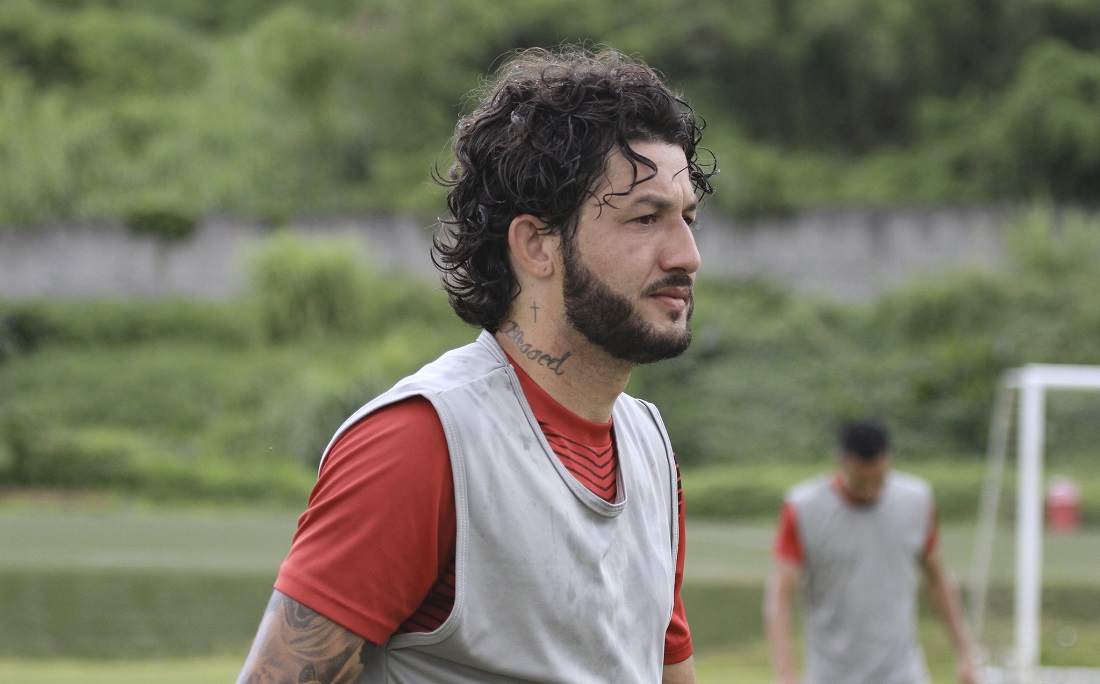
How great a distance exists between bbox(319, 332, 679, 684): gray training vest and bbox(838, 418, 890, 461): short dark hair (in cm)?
373

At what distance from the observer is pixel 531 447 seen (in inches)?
77.9

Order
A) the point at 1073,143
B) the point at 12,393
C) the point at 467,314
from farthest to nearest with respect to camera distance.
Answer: the point at 1073,143 → the point at 12,393 → the point at 467,314

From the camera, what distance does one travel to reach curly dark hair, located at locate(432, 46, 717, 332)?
208cm

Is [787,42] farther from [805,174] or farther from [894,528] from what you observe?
[894,528]

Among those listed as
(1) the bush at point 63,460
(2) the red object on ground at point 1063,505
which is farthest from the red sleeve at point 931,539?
(1) the bush at point 63,460

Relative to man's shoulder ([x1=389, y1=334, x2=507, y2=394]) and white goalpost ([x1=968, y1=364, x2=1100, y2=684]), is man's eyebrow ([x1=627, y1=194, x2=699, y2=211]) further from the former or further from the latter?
white goalpost ([x1=968, y1=364, x2=1100, y2=684])

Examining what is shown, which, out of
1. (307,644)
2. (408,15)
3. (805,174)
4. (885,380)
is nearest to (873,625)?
(307,644)

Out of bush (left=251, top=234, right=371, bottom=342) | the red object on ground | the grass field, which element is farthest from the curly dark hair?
bush (left=251, top=234, right=371, bottom=342)

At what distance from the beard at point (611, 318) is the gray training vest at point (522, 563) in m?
0.13

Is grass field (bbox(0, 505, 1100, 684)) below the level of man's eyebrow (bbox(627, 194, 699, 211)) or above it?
below

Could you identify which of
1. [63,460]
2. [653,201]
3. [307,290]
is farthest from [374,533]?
[307,290]

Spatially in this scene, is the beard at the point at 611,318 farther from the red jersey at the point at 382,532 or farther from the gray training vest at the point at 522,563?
the red jersey at the point at 382,532

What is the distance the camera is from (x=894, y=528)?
5781 millimetres

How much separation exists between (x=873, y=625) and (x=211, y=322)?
21172 millimetres
